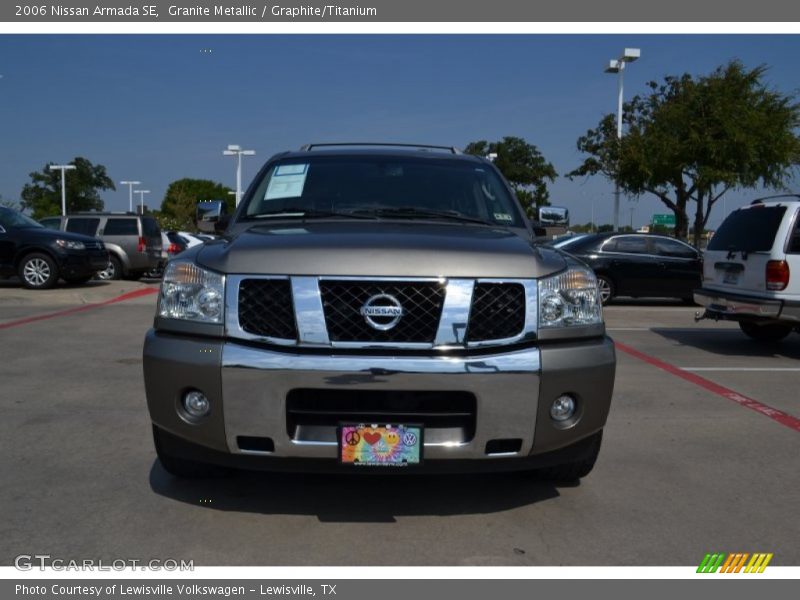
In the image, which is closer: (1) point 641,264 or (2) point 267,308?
(2) point 267,308

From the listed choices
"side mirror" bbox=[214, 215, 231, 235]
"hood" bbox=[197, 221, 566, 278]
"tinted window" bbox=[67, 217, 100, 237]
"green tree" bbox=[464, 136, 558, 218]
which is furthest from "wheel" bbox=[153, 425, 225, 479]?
"green tree" bbox=[464, 136, 558, 218]

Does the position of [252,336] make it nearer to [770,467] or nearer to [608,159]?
[770,467]

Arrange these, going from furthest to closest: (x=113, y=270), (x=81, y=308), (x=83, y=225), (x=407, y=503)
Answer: (x=83, y=225)
(x=113, y=270)
(x=81, y=308)
(x=407, y=503)

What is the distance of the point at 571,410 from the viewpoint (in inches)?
138

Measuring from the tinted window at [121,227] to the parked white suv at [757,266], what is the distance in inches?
539

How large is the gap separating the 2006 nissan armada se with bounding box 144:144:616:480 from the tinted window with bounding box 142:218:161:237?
53.9ft

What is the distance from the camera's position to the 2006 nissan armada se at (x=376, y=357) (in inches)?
129

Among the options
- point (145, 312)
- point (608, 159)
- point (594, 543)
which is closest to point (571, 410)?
point (594, 543)

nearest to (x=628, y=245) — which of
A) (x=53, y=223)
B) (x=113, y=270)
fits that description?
(x=113, y=270)

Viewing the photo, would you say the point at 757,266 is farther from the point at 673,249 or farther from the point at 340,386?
the point at 340,386

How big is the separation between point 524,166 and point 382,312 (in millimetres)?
57303

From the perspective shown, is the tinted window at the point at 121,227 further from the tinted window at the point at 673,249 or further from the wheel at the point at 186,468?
the wheel at the point at 186,468

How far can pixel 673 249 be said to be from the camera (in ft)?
50.0

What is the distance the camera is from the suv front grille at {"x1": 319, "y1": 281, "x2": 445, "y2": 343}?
132 inches
